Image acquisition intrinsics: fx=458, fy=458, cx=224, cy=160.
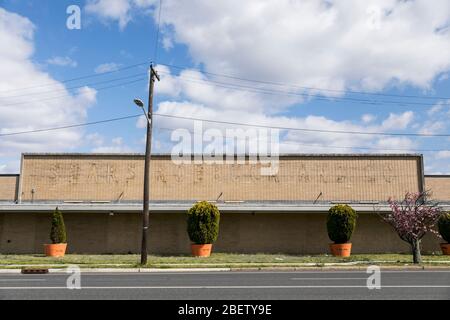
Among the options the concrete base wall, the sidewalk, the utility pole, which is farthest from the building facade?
the utility pole

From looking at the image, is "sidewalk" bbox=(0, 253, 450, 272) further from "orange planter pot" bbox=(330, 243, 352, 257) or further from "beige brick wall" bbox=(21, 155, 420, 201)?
"beige brick wall" bbox=(21, 155, 420, 201)

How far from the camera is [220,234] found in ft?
88.6

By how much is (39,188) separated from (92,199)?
3716 millimetres

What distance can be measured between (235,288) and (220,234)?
15.2 m

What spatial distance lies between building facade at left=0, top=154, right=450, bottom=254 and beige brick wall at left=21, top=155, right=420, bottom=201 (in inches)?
2.5

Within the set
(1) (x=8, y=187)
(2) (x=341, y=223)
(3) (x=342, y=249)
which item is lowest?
(3) (x=342, y=249)

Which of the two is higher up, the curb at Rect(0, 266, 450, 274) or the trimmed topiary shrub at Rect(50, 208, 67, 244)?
the trimmed topiary shrub at Rect(50, 208, 67, 244)

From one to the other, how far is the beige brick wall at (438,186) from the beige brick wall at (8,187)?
2698 centimetres

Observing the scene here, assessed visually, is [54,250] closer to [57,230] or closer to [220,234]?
[57,230]

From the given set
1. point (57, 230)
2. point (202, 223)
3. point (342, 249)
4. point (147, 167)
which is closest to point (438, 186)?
point (342, 249)

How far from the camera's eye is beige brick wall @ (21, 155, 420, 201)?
29278mm

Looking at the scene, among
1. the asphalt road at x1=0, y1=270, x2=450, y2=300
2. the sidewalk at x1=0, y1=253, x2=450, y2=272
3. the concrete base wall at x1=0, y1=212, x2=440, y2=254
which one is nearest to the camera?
the asphalt road at x1=0, y1=270, x2=450, y2=300
